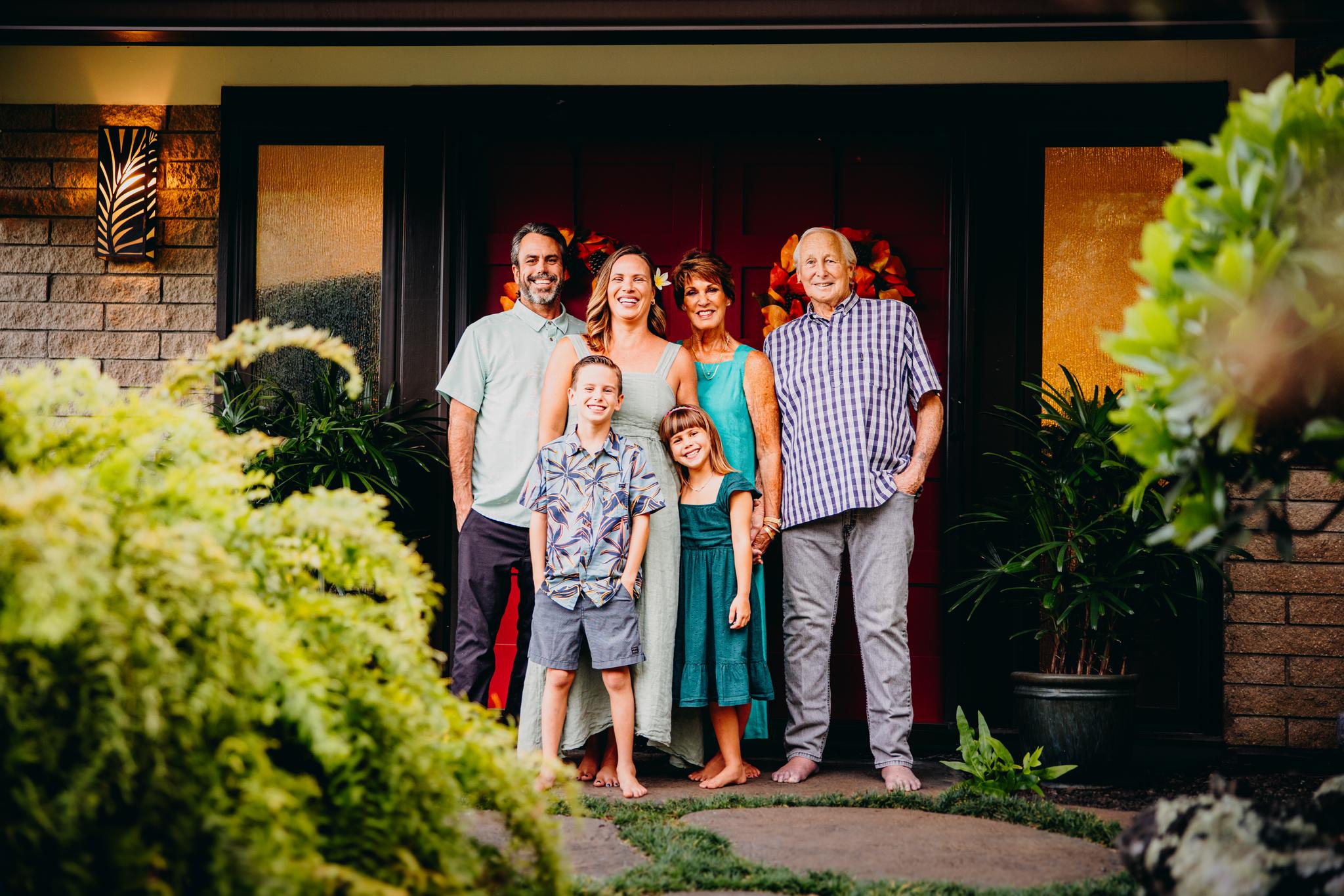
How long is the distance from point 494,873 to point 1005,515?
298 centimetres

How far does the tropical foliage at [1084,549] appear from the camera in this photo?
409 cm

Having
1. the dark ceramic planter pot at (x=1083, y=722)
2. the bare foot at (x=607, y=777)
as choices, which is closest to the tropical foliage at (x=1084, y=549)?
the dark ceramic planter pot at (x=1083, y=722)

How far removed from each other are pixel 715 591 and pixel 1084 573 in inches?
52.9

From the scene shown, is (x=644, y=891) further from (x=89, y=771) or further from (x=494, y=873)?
(x=89, y=771)

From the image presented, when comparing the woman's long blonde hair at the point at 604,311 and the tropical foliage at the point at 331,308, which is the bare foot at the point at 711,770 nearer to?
the woman's long blonde hair at the point at 604,311

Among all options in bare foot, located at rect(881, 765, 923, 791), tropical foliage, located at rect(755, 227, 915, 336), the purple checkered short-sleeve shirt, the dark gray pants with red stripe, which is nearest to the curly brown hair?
the purple checkered short-sleeve shirt

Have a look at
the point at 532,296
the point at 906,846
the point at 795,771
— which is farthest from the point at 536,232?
the point at 906,846

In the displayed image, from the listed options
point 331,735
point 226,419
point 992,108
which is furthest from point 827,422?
point 331,735

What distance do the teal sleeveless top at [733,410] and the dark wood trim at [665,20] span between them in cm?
116

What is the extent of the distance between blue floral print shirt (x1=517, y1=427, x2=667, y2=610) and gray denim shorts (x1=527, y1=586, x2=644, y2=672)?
4 centimetres

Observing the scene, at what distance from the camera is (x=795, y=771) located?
13.4 ft

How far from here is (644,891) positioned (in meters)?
2.65

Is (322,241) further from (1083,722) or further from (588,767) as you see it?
(1083,722)

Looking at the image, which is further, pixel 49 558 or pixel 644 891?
pixel 644 891
